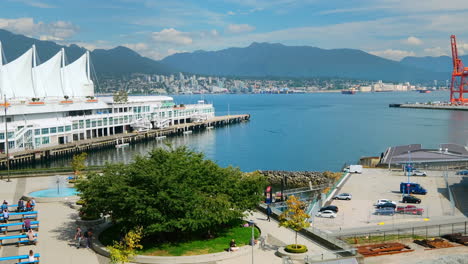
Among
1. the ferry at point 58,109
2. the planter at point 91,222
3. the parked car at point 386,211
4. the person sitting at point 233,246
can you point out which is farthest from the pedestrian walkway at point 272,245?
the ferry at point 58,109

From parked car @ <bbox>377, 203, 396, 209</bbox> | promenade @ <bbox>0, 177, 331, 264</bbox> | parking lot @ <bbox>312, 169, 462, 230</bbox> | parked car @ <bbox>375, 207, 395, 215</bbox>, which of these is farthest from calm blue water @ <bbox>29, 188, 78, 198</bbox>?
parked car @ <bbox>377, 203, 396, 209</bbox>

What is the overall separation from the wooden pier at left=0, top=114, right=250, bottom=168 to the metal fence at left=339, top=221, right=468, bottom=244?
41460mm

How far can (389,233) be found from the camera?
20.7 metres

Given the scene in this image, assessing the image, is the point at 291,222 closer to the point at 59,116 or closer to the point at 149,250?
the point at 149,250

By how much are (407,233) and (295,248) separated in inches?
252

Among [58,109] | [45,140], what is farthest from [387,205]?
[58,109]

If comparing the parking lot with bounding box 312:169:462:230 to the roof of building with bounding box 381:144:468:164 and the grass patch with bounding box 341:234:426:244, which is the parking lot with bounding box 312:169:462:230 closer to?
the grass patch with bounding box 341:234:426:244

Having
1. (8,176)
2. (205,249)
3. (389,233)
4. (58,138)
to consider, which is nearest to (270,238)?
(205,249)

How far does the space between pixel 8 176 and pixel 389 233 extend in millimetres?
25050

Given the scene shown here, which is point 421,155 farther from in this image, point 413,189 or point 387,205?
point 387,205

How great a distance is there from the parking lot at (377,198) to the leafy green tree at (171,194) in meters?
5.20

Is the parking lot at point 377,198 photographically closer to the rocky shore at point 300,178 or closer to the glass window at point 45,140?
the rocky shore at point 300,178

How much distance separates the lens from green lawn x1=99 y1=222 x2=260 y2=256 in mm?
17164

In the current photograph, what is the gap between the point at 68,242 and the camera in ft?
61.7
